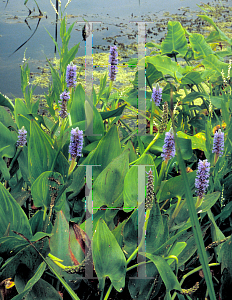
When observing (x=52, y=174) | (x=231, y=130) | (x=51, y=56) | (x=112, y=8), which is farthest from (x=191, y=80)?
(x=112, y=8)

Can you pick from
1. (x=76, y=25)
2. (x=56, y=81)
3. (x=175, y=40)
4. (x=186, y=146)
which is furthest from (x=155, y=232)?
(x=76, y=25)

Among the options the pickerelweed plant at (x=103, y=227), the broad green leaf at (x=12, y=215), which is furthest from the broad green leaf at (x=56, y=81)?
the broad green leaf at (x=12, y=215)

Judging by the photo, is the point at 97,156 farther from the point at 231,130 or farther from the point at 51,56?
the point at 51,56

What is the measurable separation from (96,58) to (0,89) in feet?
3.00

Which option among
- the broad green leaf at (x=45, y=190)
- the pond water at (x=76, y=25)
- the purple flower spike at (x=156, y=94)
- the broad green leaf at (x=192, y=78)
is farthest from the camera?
the pond water at (x=76, y=25)

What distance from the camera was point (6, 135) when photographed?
74 centimetres

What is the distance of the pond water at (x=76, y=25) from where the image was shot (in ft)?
9.49

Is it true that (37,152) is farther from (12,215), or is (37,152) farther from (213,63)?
(213,63)

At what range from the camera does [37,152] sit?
2.12ft

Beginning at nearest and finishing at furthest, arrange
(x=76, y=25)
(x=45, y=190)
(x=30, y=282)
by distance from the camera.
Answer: (x=30, y=282) → (x=45, y=190) → (x=76, y=25)

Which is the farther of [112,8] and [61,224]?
[112,8]

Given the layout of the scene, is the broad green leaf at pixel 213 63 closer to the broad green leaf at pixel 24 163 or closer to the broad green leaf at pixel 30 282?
the broad green leaf at pixel 24 163

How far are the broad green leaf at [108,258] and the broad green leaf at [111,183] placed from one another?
108mm

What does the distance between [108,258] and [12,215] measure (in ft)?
0.60
